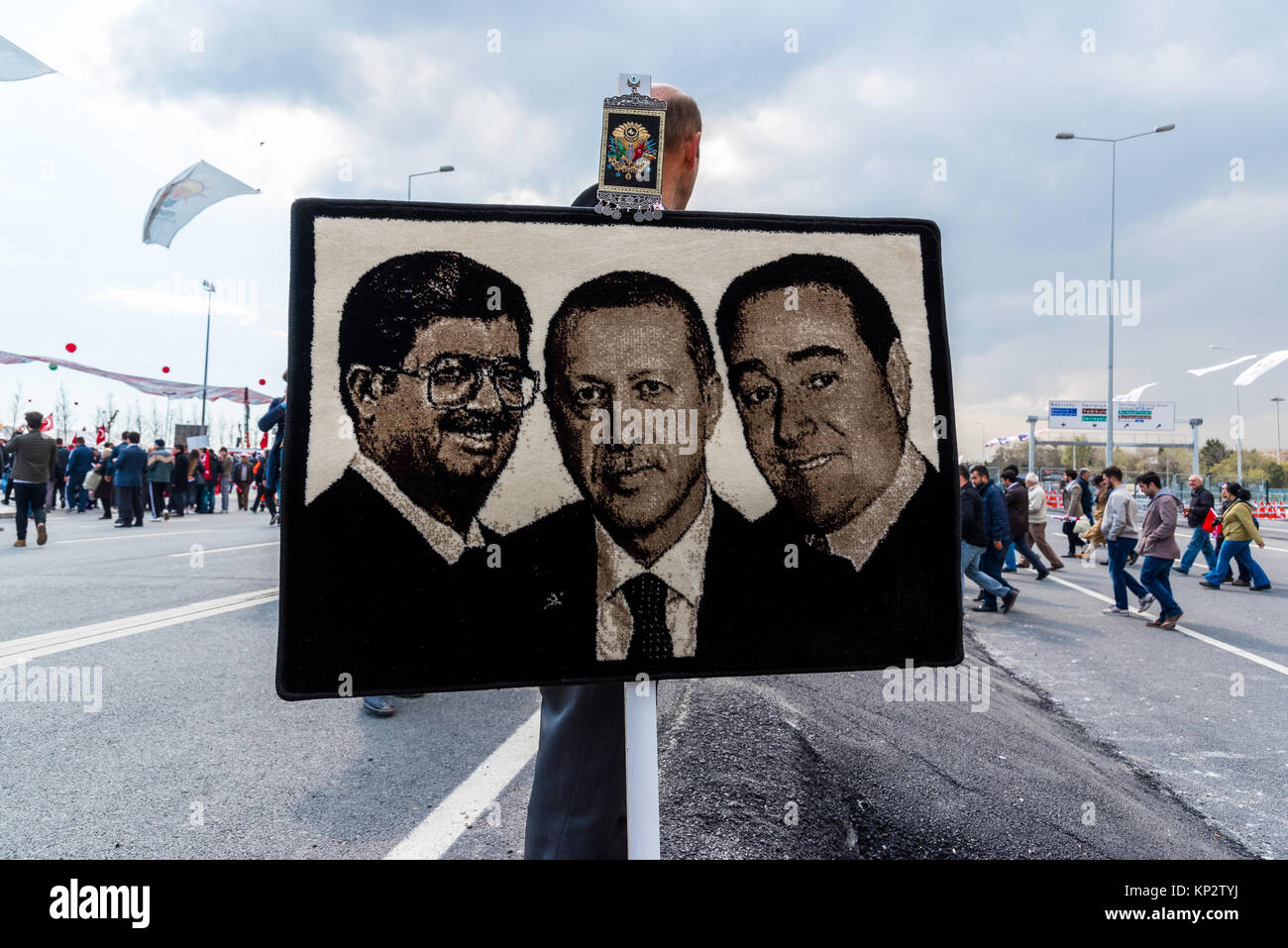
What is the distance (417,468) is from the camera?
1.24m

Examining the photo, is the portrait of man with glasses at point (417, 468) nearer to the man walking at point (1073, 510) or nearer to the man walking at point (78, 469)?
the man walking at point (1073, 510)

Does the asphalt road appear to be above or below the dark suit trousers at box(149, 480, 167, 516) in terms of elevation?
below

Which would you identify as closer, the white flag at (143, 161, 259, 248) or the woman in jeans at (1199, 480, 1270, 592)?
the white flag at (143, 161, 259, 248)

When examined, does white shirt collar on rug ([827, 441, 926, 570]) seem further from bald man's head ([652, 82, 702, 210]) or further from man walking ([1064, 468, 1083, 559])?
man walking ([1064, 468, 1083, 559])

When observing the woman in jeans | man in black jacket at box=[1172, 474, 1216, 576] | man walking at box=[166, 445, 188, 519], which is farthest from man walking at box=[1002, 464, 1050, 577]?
man walking at box=[166, 445, 188, 519]

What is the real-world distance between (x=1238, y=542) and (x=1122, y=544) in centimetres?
358

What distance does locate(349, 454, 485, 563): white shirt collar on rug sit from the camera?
122cm

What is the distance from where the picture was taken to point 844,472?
134cm

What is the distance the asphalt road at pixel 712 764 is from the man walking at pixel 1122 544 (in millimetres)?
2792

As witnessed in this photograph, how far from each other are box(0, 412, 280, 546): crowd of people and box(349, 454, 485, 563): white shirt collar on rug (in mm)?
7380

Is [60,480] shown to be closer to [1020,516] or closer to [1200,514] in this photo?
[1020,516]

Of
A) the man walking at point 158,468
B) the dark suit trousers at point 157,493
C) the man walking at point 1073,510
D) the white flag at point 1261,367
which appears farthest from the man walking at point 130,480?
the white flag at point 1261,367

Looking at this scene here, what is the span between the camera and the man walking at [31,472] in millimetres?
11625
